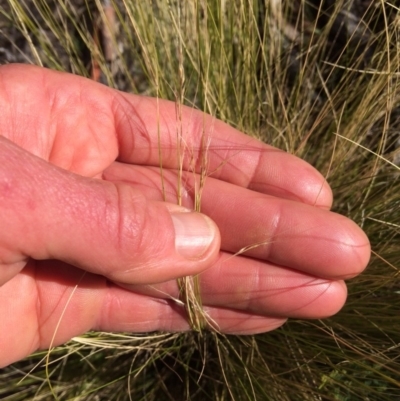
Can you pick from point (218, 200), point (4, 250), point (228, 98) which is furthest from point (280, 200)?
point (4, 250)

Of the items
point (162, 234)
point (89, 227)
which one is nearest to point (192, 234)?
point (162, 234)

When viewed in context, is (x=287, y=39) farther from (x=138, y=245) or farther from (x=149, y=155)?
(x=138, y=245)

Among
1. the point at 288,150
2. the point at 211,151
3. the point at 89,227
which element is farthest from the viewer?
the point at 288,150

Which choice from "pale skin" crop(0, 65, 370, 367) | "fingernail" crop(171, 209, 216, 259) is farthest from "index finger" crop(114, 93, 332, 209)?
"fingernail" crop(171, 209, 216, 259)

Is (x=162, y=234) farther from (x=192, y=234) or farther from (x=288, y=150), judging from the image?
(x=288, y=150)

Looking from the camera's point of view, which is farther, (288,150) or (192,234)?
(288,150)

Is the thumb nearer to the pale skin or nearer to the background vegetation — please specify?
the pale skin

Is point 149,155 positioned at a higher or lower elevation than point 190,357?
higher
